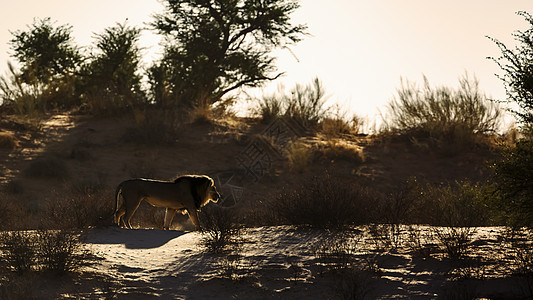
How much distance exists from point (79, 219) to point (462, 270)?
6346 millimetres

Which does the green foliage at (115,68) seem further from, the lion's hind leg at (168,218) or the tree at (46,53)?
the lion's hind leg at (168,218)

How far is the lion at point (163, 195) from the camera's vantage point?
1152 cm

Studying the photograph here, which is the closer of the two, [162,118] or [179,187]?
[179,187]

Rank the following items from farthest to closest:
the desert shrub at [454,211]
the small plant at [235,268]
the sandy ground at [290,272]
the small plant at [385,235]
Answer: the desert shrub at [454,211], the small plant at [385,235], the small plant at [235,268], the sandy ground at [290,272]

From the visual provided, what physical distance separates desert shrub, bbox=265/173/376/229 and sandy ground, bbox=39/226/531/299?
626mm

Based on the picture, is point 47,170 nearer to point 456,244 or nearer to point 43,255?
point 43,255

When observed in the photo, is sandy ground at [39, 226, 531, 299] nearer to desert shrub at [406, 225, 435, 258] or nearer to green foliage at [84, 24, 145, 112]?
desert shrub at [406, 225, 435, 258]

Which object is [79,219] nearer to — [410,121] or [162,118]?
[162,118]

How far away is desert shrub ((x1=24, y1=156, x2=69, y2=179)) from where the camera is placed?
19.4 meters

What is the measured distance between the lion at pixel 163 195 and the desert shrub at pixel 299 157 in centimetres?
979

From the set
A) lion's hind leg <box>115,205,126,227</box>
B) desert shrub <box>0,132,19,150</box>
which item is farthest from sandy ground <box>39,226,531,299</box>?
desert shrub <box>0,132,19,150</box>

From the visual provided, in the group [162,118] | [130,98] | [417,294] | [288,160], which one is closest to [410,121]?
[288,160]

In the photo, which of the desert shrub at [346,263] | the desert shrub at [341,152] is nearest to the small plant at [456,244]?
the desert shrub at [346,263]

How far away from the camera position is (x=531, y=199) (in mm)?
7863
